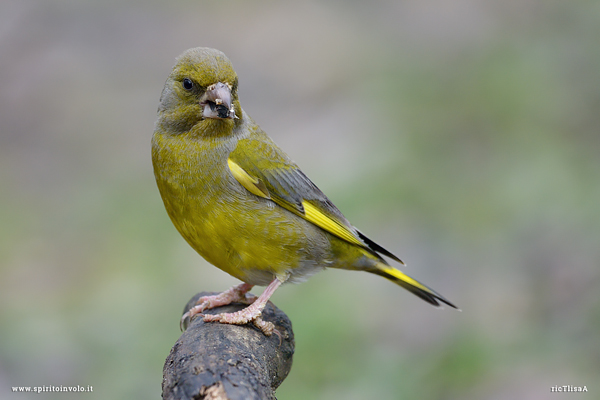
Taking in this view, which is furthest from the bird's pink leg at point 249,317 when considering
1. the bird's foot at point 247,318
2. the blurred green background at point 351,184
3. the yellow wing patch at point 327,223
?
the blurred green background at point 351,184

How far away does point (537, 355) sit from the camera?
21.5ft

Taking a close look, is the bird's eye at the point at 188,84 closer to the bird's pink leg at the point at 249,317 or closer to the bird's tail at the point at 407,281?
the bird's pink leg at the point at 249,317

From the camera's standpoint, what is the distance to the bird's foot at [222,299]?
14.1 feet

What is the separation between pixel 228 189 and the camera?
12.8 ft

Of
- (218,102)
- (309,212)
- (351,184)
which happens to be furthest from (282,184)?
(351,184)

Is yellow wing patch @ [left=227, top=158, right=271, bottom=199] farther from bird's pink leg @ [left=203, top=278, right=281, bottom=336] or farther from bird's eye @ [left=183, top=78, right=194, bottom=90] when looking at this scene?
bird's pink leg @ [left=203, top=278, right=281, bottom=336]

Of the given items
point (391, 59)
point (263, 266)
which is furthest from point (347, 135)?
point (263, 266)

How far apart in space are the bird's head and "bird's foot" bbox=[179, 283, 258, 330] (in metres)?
1.13

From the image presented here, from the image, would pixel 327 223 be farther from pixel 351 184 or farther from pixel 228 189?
pixel 351 184

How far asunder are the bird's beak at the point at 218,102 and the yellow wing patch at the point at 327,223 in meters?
0.86

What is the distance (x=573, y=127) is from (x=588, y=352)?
4.35m

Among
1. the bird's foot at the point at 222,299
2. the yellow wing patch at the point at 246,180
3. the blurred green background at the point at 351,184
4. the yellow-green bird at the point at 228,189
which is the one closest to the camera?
the yellow-green bird at the point at 228,189

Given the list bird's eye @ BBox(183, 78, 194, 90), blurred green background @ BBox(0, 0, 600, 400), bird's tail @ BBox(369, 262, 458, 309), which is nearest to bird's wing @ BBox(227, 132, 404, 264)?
bird's tail @ BBox(369, 262, 458, 309)

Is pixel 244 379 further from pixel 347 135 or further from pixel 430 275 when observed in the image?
pixel 347 135
